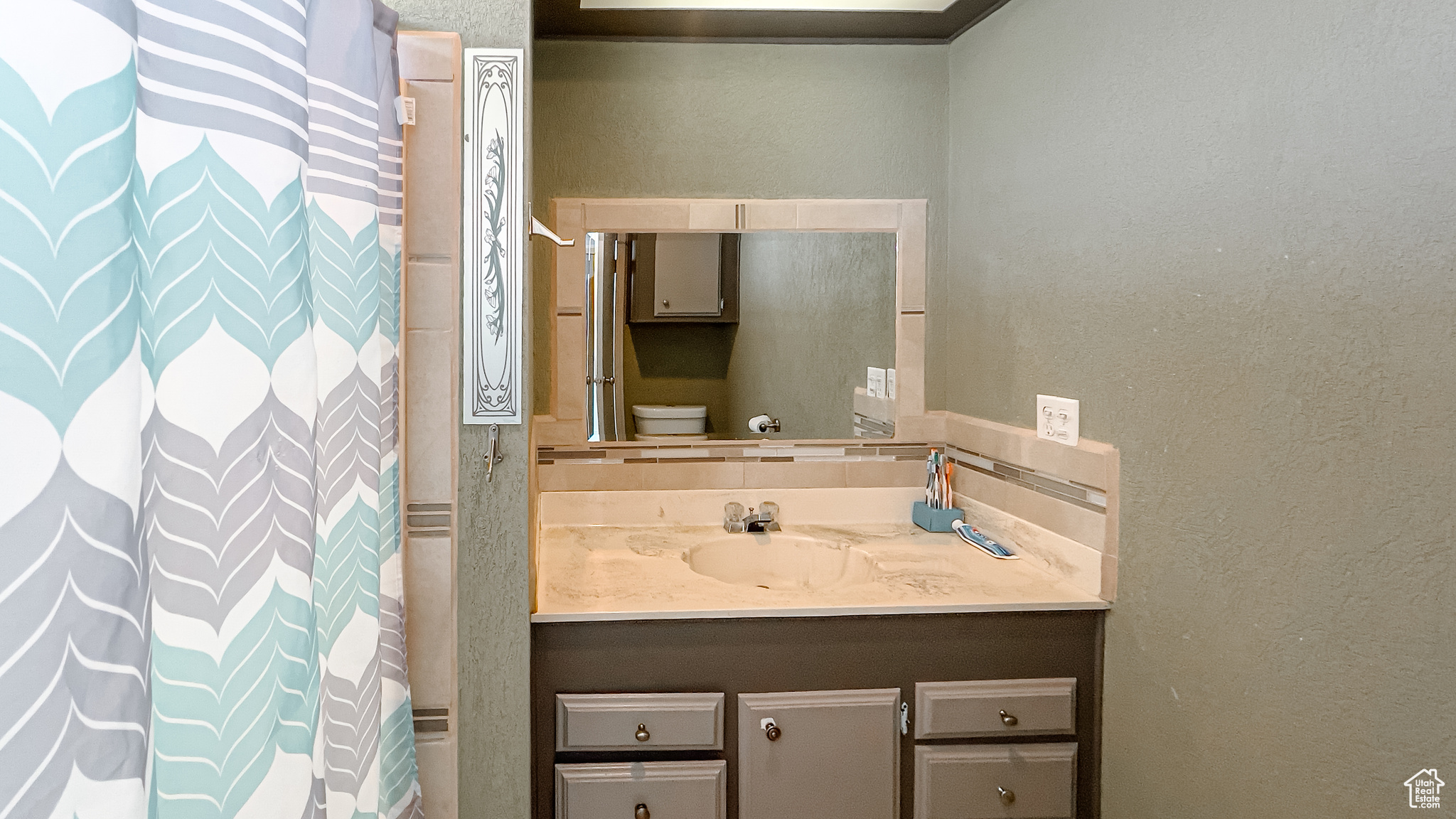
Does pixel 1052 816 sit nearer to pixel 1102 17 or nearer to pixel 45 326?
pixel 1102 17

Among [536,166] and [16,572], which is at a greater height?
[536,166]

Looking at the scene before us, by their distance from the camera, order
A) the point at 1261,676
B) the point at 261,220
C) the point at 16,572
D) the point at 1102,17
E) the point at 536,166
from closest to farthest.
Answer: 1. the point at 16,572
2. the point at 261,220
3. the point at 1261,676
4. the point at 1102,17
5. the point at 536,166

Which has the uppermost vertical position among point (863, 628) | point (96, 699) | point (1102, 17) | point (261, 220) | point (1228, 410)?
point (1102, 17)

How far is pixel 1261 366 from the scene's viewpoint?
115cm

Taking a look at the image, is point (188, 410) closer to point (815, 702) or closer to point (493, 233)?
point (493, 233)

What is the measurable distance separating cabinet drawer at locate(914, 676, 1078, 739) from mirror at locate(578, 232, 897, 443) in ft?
2.69

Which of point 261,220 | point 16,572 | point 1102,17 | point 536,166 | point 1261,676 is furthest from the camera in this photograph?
point 536,166

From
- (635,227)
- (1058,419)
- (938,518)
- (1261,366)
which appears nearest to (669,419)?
(635,227)

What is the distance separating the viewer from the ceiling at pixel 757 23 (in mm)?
1922

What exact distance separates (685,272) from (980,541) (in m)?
1.02

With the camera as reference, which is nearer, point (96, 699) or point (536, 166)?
point (96, 699)

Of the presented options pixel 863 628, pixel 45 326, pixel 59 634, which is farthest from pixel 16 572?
pixel 863 628

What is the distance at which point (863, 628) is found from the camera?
1.52 meters

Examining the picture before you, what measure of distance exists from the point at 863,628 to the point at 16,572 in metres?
1.29
